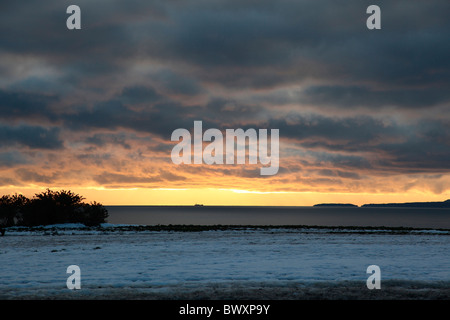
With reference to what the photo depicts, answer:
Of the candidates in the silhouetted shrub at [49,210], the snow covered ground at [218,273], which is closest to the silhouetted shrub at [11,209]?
the silhouetted shrub at [49,210]

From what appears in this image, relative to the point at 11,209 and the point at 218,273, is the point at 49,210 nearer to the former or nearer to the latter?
the point at 11,209

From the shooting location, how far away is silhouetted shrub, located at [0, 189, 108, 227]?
47.0 m

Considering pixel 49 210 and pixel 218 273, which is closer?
pixel 218 273

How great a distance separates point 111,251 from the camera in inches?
780

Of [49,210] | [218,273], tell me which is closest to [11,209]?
[49,210]

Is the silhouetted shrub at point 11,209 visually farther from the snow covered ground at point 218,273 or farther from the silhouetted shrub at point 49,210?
the snow covered ground at point 218,273

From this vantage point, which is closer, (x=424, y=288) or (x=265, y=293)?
(x=265, y=293)

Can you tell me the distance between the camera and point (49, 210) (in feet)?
156

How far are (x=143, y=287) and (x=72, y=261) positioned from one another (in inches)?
258

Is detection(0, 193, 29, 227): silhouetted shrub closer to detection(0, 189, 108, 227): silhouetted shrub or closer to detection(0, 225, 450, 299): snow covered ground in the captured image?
detection(0, 189, 108, 227): silhouetted shrub
